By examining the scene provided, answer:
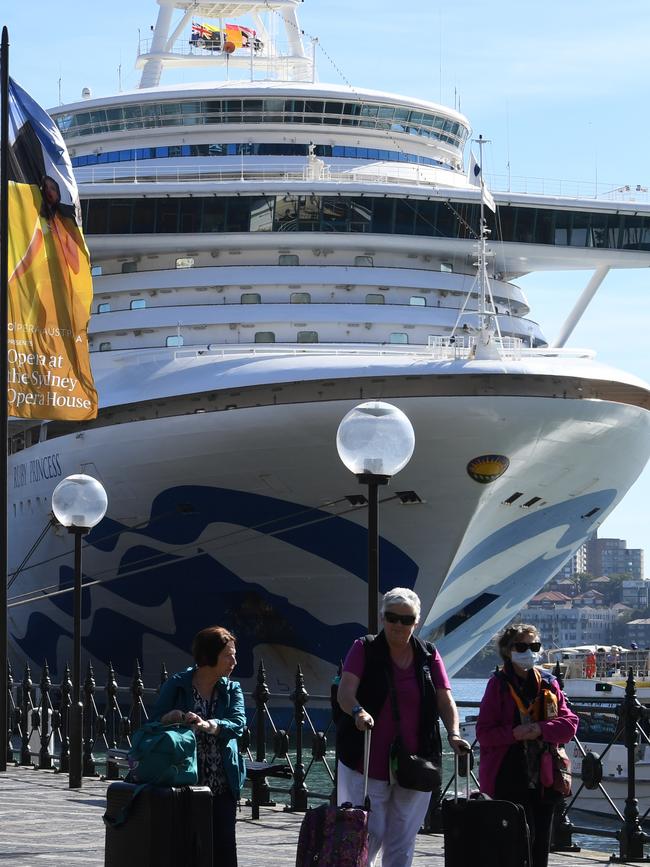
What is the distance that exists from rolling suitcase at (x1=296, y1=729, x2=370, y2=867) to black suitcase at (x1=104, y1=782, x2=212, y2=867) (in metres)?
0.45

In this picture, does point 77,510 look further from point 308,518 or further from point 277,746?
point 308,518

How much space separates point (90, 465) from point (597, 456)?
6713mm

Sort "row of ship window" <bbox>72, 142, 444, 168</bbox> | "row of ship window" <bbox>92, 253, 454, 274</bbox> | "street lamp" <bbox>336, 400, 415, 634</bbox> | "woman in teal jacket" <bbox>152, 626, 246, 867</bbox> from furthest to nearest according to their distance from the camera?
"row of ship window" <bbox>72, 142, 444, 168</bbox> < "row of ship window" <bbox>92, 253, 454, 274</bbox> < "street lamp" <bbox>336, 400, 415, 634</bbox> < "woman in teal jacket" <bbox>152, 626, 246, 867</bbox>

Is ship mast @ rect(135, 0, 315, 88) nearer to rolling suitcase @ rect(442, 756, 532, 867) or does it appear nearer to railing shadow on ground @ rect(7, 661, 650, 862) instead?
railing shadow on ground @ rect(7, 661, 650, 862)

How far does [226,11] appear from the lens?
32.7 metres

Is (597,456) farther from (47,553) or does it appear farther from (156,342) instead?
(47,553)

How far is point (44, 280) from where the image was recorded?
14375mm

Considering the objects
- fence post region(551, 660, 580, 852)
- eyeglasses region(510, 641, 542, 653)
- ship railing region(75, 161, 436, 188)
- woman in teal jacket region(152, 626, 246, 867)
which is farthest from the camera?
ship railing region(75, 161, 436, 188)

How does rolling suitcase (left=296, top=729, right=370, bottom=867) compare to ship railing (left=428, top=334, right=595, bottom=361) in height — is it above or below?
below

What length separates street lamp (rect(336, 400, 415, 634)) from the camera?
31.2ft

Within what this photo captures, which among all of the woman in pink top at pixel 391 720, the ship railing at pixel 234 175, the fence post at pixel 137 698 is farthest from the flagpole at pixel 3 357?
the ship railing at pixel 234 175

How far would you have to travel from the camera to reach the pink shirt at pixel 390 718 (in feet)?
22.4

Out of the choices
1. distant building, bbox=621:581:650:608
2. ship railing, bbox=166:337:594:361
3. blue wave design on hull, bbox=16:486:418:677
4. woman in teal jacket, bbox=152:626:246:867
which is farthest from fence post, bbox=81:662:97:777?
distant building, bbox=621:581:650:608

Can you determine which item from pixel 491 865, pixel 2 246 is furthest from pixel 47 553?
pixel 491 865
